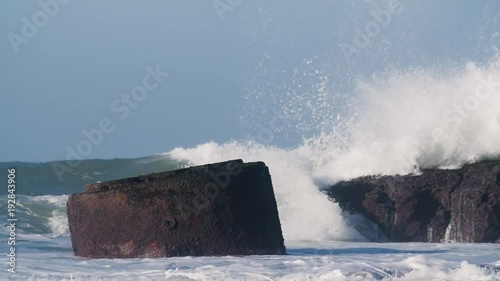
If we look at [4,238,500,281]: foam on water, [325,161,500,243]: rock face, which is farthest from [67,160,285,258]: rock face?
[325,161,500,243]: rock face

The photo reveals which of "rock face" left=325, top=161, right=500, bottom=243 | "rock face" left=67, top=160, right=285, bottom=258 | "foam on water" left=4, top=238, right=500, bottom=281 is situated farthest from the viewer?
"rock face" left=325, top=161, right=500, bottom=243

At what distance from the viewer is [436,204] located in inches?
413

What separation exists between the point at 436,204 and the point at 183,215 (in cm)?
403

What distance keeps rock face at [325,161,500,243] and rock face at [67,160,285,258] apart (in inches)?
118

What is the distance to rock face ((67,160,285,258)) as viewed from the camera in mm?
7383

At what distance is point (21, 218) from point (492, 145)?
6.31 m

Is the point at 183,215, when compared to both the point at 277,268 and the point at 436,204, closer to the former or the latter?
the point at 277,268

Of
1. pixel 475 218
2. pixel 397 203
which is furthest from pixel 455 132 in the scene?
pixel 475 218

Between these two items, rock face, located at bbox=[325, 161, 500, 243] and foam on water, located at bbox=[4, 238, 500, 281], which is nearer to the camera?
foam on water, located at bbox=[4, 238, 500, 281]

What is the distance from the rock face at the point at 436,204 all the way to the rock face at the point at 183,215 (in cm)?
300

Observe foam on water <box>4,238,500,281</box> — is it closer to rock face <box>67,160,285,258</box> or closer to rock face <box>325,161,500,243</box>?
rock face <box>67,160,285,258</box>

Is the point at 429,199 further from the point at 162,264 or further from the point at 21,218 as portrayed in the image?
the point at 21,218

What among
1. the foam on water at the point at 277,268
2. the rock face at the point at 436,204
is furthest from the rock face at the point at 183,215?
the rock face at the point at 436,204

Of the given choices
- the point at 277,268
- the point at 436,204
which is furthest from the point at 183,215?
the point at 436,204
